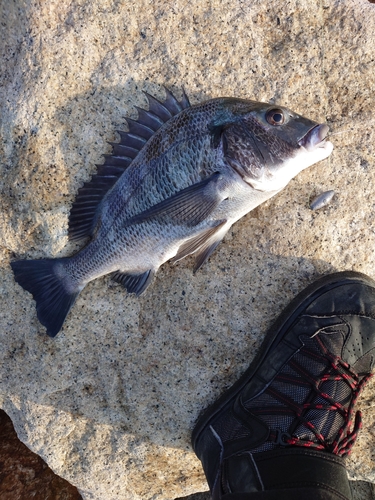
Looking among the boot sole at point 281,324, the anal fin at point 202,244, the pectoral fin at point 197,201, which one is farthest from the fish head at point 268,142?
the boot sole at point 281,324

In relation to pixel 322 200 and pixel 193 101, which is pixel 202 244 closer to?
pixel 322 200

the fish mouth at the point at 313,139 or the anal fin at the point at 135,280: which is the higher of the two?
the fish mouth at the point at 313,139

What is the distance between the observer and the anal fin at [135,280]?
2.65 metres

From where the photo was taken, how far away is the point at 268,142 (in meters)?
2.28

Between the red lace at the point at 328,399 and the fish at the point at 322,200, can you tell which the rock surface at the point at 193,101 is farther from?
the red lace at the point at 328,399

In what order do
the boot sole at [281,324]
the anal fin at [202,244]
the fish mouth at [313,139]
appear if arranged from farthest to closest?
the boot sole at [281,324] < the anal fin at [202,244] < the fish mouth at [313,139]

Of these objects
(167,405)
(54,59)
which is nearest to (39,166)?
(54,59)

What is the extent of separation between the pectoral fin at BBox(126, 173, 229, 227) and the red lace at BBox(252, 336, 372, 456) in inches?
44.9

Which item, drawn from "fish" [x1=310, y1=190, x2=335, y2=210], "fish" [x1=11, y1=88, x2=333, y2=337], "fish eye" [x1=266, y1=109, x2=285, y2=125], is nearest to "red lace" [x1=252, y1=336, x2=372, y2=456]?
"fish" [x1=310, y1=190, x2=335, y2=210]

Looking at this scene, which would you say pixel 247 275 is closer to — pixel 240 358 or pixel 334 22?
pixel 240 358

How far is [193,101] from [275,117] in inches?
25.3

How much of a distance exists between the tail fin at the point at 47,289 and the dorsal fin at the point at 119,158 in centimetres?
27

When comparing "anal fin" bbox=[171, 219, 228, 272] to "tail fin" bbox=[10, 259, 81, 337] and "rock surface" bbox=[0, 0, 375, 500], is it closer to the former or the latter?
"rock surface" bbox=[0, 0, 375, 500]

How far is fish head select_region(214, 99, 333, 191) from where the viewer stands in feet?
7.43
